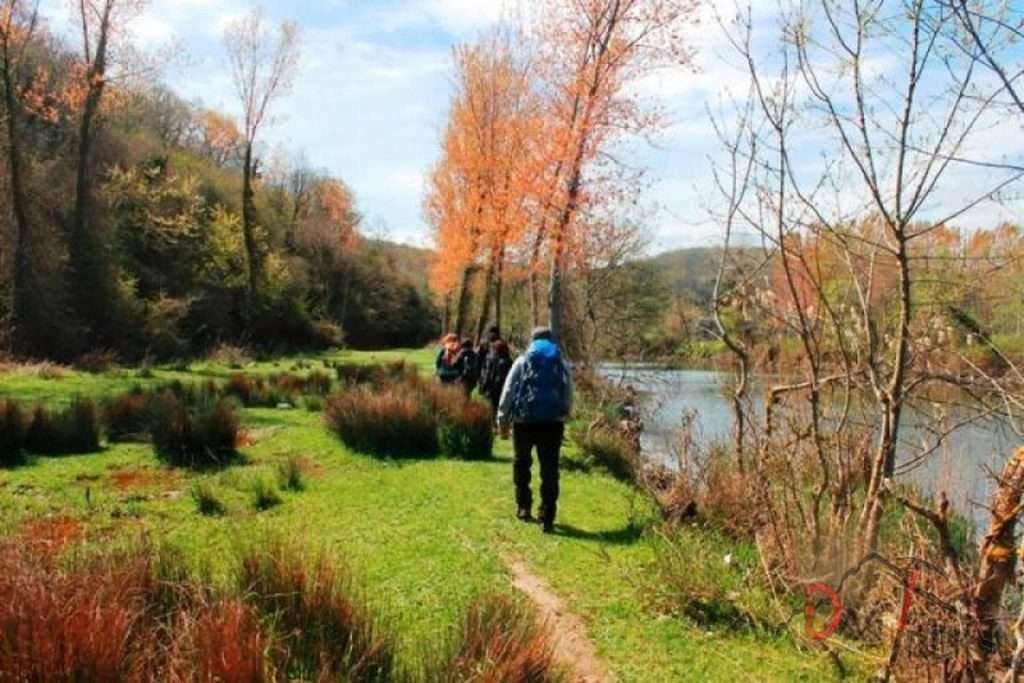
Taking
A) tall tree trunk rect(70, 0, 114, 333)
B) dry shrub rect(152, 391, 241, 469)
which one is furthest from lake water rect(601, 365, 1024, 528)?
tall tree trunk rect(70, 0, 114, 333)

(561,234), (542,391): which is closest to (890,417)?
(542,391)

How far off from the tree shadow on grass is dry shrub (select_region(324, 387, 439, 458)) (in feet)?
12.7

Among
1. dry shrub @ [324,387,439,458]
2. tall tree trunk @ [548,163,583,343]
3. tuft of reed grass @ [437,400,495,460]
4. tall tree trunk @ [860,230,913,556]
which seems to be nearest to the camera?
tall tree trunk @ [860,230,913,556]

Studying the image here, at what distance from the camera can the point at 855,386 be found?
6172 mm

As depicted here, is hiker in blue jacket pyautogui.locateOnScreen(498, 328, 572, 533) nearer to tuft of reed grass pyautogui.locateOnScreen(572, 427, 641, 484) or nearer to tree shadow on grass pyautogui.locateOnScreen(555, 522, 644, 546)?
tree shadow on grass pyautogui.locateOnScreen(555, 522, 644, 546)

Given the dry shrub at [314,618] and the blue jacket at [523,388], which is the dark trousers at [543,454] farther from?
the dry shrub at [314,618]

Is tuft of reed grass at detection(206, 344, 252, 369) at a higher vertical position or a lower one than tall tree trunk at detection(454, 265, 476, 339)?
lower

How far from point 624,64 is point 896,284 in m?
11.0

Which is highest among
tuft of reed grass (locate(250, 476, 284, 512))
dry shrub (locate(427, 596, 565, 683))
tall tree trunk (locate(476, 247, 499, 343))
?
tall tree trunk (locate(476, 247, 499, 343))

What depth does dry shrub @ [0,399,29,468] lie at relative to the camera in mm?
9234

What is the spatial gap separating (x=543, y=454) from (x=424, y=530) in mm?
1320

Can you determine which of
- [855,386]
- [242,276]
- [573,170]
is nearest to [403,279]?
[242,276]

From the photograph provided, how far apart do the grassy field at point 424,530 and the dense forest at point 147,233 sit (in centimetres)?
1741

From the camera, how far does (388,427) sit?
36.1ft
